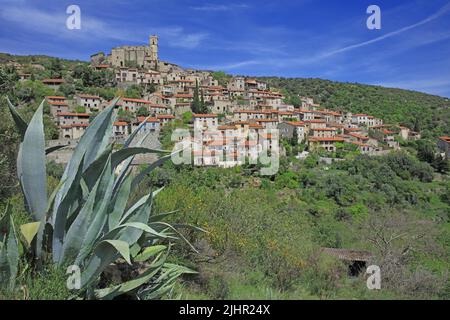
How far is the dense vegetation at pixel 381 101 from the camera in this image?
6341 centimetres

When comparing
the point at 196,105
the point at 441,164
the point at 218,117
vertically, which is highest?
the point at 196,105

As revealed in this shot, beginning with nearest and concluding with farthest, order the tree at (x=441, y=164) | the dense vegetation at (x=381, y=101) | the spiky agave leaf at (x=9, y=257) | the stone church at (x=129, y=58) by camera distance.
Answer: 1. the spiky agave leaf at (x=9, y=257)
2. the tree at (x=441, y=164)
3. the dense vegetation at (x=381, y=101)
4. the stone church at (x=129, y=58)

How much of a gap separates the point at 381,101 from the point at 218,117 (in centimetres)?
4401

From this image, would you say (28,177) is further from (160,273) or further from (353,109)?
(353,109)

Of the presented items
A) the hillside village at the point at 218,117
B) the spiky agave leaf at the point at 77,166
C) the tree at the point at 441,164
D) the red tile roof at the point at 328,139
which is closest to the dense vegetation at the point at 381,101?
the hillside village at the point at 218,117

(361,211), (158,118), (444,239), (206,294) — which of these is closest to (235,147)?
(158,118)

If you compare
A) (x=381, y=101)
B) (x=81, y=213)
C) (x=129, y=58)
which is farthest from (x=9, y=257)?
(x=381, y=101)

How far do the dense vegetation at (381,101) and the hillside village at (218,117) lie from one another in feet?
16.2

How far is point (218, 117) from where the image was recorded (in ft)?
165

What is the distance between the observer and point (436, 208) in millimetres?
30250

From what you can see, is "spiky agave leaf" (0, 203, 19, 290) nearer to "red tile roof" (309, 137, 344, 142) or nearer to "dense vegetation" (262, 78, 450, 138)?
"red tile roof" (309, 137, 344, 142)

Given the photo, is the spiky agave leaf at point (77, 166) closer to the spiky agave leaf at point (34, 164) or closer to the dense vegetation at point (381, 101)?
the spiky agave leaf at point (34, 164)

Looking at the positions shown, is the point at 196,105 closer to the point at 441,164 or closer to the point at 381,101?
the point at 441,164
